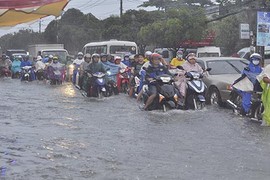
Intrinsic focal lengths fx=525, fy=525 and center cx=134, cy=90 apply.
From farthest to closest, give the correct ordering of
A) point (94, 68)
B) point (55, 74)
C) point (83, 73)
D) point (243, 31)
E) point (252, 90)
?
point (55, 74) → point (243, 31) → point (83, 73) → point (94, 68) → point (252, 90)

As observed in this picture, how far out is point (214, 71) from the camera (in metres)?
14.5

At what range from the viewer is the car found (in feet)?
44.3

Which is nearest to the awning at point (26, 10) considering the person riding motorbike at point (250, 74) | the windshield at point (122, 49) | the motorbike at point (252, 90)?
the motorbike at point (252, 90)

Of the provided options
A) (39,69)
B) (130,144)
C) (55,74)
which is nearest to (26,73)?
(39,69)

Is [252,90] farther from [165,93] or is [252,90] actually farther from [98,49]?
[98,49]

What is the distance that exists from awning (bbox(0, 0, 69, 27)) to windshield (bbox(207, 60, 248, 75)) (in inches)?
367

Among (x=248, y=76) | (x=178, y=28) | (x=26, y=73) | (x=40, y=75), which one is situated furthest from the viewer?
(x=178, y=28)

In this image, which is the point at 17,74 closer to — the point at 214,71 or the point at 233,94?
the point at 214,71

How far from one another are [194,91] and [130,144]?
4.54 m

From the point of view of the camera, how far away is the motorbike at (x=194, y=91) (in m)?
12.5

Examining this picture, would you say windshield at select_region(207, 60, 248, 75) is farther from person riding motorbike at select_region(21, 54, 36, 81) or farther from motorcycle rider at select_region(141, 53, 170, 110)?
person riding motorbike at select_region(21, 54, 36, 81)

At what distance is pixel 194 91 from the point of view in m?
12.5

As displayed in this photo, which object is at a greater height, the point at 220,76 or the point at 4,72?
the point at 220,76

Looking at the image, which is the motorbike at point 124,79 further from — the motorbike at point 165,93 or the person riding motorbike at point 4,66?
the person riding motorbike at point 4,66
